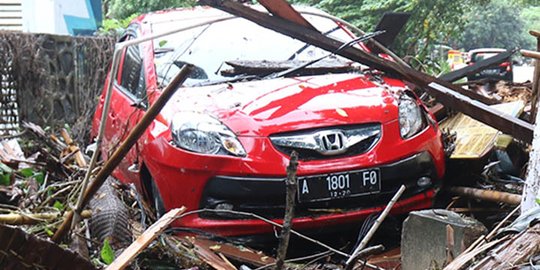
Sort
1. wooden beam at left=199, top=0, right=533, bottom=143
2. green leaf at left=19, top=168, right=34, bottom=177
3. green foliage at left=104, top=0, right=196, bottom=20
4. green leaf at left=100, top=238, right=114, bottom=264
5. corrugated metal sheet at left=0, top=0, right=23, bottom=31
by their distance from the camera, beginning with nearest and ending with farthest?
green leaf at left=100, top=238, right=114, bottom=264, wooden beam at left=199, top=0, right=533, bottom=143, green leaf at left=19, top=168, right=34, bottom=177, corrugated metal sheet at left=0, top=0, right=23, bottom=31, green foliage at left=104, top=0, right=196, bottom=20

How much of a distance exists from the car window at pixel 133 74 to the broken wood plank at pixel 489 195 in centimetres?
236

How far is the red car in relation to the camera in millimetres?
3510

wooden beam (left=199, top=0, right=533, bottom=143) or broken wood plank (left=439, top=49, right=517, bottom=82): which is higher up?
wooden beam (left=199, top=0, right=533, bottom=143)

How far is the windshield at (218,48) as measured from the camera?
4.54 metres

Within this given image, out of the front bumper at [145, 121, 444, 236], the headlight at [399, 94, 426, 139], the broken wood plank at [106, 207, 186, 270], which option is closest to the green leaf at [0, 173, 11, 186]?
the front bumper at [145, 121, 444, 236]

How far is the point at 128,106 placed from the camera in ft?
15.9

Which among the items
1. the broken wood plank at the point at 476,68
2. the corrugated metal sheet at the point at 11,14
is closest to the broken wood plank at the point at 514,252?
the broken wood plank at the point at 476,68

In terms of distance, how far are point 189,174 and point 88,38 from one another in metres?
6.60

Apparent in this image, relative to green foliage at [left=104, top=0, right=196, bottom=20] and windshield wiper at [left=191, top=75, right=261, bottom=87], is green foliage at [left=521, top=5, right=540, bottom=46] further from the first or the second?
windshield wiper at [left=191, top=75, right=261, bottom=87]

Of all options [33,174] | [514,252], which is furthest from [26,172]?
[514,252]

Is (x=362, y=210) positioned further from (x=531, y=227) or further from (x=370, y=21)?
(x=370, y=21)

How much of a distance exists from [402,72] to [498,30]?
142 feet

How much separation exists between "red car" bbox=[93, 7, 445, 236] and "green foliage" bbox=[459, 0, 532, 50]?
137 ft

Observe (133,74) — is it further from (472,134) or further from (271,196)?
(472,134)
